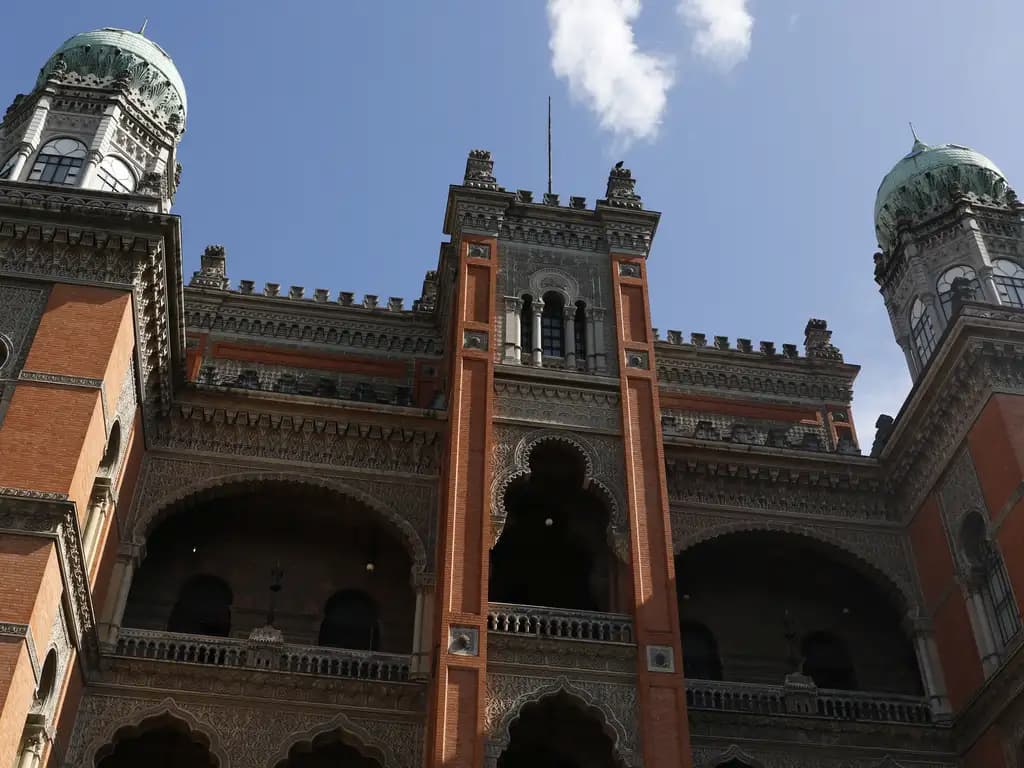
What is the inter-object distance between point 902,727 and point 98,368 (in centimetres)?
1346

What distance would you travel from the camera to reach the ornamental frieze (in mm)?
20672

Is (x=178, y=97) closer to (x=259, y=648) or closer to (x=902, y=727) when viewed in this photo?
(x=259, y=648)

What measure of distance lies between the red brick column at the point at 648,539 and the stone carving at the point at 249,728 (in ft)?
11.6

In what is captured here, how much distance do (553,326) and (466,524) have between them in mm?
5465

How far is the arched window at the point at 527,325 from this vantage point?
22.0m

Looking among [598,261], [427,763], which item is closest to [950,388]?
[598,261]

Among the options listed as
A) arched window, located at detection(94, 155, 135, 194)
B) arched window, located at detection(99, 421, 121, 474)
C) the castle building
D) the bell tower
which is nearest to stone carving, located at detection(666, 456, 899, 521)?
the castle building

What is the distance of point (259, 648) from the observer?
1825 cm

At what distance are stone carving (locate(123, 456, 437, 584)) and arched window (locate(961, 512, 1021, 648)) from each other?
28.9ft

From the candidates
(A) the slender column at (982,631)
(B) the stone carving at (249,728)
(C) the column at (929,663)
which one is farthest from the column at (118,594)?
(A) the slender column at (982,631)

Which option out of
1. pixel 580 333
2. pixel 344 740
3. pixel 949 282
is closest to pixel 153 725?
pixel 344 740

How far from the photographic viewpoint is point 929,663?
20.2m

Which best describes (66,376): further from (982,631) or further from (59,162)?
(982,631)

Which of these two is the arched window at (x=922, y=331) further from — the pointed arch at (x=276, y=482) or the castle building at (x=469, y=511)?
the pointed arch at (x=276, y=482)
